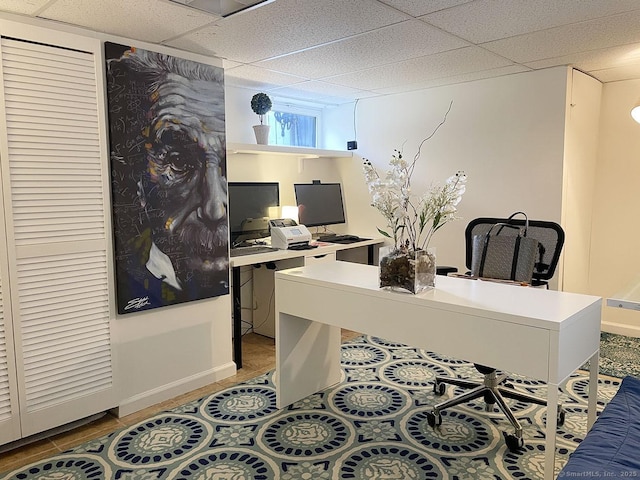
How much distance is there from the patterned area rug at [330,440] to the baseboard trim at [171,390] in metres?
0.18

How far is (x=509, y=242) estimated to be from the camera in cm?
272

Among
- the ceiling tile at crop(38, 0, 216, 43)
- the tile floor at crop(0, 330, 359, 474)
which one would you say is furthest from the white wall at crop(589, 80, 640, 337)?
the ceiling tile at crop(38, 0, 216, 43)

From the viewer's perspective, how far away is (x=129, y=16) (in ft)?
7.61

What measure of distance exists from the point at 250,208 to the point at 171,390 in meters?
1.50

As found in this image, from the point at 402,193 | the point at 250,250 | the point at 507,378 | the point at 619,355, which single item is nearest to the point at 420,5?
the point at 402,193

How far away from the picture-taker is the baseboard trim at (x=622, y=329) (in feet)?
13.1

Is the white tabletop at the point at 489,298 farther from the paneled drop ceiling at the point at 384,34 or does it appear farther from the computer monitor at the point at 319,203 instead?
the computer monitor at the point at 319,203

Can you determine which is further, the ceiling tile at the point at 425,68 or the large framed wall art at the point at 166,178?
the ceiling tile at the point at 425,68

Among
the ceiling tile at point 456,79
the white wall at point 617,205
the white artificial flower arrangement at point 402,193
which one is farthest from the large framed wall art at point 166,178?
the white wall at point 617,205

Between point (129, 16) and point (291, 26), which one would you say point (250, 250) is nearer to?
point (291, 26)

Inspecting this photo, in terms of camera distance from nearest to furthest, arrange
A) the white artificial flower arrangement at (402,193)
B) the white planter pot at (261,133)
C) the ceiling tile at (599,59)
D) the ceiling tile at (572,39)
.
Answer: the white artificial flower arrangement at (402,193) < the ceiling tile at (572,39) < the ceiling tile at (599,59) < the white planter pot at (261,133)

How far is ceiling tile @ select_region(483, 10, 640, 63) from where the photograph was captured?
251 cm

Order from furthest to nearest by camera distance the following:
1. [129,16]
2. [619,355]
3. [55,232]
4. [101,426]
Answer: [619,355] → [101,426] → [55,232] → [129,16]

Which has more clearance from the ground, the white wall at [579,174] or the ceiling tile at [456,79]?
the ceiling tile at [456,79]
